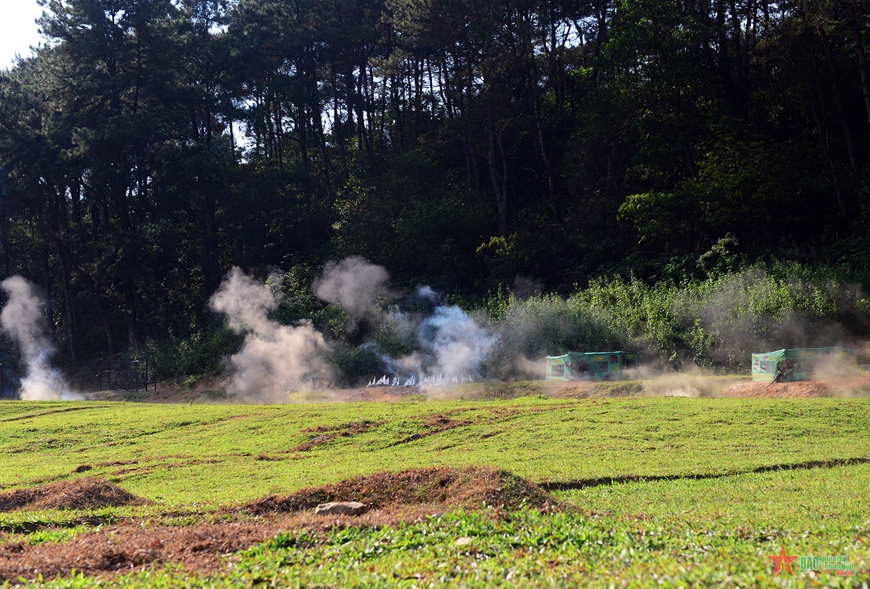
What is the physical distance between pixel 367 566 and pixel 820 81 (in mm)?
37870

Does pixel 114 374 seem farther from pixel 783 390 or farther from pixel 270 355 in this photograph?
pixel 783 390

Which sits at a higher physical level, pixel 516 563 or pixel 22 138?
pixel 22 138

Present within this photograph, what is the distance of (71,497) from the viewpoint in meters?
12.7

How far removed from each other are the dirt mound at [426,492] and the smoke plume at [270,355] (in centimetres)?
2492

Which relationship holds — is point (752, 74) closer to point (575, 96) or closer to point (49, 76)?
point (575, 96)

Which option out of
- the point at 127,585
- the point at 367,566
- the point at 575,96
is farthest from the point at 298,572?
the point at 575,96

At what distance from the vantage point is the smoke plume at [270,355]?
39.3 metres

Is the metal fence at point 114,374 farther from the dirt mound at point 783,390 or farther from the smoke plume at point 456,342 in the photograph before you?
the dirt mound at point 783,390

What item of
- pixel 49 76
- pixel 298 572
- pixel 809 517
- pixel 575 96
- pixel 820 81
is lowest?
pixel 809 517

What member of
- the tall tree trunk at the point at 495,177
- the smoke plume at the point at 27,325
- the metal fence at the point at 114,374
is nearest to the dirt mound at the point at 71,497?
the metal fence at the point at 114,374

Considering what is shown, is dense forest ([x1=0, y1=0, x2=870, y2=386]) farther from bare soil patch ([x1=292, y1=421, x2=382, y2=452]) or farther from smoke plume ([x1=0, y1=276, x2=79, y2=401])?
bare soil patch ([x1=292, y1=421, x2=382, y2=452])

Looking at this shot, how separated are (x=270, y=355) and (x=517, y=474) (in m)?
30.6

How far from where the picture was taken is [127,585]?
738 centimetres

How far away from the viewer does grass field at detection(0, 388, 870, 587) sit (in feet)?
23.9
